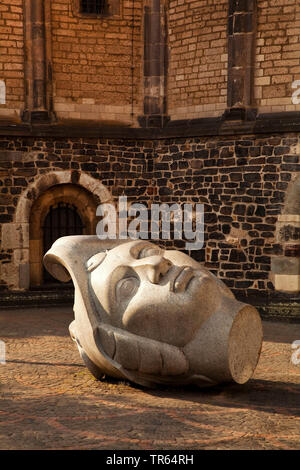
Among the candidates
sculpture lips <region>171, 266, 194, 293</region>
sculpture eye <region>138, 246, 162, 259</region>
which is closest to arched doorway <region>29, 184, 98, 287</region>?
sculpture eye <region>138, 246, 162, 259</region>

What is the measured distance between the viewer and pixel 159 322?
19.5ft

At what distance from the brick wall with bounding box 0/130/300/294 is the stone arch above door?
0.45ft

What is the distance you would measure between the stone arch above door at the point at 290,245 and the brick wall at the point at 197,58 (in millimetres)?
2361

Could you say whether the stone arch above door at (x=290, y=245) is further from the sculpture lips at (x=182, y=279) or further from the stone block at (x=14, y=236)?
the sculpture lips at (x=182, y=279)

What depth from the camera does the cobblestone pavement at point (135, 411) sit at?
4.94 metres

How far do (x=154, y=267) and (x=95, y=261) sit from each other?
77 centimetres

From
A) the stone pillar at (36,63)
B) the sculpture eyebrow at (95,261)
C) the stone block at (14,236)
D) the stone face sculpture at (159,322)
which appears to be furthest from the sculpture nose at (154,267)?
the stone pillar at (36,63)

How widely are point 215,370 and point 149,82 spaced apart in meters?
8.63

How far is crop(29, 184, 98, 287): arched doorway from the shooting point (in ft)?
41.8

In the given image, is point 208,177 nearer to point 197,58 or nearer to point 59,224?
point 197,58

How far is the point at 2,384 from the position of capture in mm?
6715

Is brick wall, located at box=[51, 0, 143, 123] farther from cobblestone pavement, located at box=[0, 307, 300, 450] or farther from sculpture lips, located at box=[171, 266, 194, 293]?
sculpture lips, located at box=[171, 266, 194, 293]

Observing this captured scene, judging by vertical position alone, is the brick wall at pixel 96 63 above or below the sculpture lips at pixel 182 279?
above

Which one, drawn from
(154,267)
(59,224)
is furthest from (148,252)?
(59,224)
